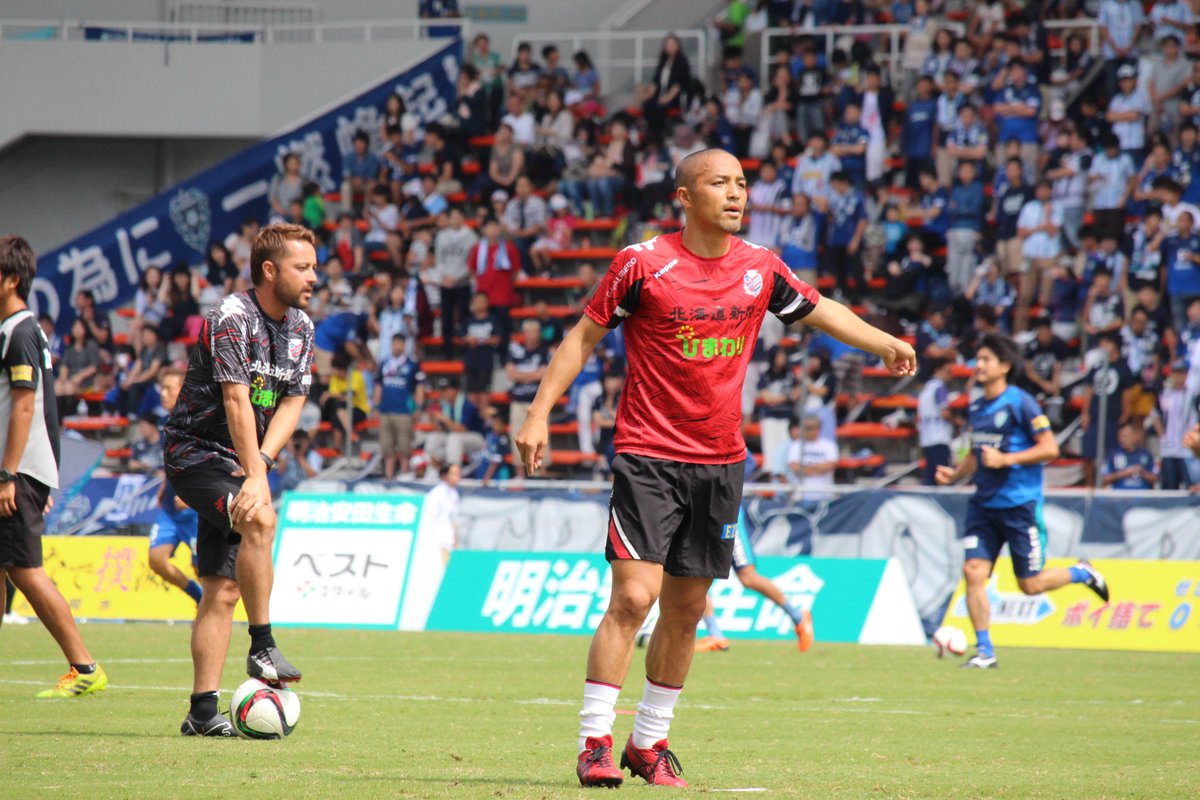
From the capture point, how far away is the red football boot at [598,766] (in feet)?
19.4

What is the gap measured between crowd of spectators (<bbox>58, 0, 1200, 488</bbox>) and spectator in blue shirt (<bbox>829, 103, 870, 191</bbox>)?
0.04 metres

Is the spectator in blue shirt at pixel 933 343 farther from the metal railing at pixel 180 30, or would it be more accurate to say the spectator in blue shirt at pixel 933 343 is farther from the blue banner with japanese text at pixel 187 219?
the metal railing at pixel 180 30

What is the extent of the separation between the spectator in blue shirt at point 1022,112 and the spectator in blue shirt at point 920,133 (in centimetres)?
103

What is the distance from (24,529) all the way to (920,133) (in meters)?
18.0

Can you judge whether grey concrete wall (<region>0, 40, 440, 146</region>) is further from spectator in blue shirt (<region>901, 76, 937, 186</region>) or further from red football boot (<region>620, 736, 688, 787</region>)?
Answer: red football boot (<region>620, 736, 688, 787</region>)

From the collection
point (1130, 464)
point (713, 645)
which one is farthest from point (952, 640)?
point (1130, 464)

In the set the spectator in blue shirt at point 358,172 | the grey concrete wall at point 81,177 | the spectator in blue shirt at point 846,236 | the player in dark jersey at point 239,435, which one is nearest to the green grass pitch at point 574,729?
the player in dark jersey at point 239,435

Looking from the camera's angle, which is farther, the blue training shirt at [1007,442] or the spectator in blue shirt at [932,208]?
the spectator in blue shirt at [932,208]

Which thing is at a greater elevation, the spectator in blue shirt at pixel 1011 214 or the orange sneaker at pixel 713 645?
the spectator in blue shirt at pixel 1011 214

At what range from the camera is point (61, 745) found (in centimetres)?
694

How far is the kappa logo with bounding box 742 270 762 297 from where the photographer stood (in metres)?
6.40

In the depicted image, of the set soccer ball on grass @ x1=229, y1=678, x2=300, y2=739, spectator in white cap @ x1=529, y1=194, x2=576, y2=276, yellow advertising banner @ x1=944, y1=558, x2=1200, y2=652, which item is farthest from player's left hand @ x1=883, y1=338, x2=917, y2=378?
spectator in white cap @ x1=529, y1=194, x2=576, y2=276

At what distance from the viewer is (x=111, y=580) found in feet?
61.1

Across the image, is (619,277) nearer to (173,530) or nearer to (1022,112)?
(173,530)
